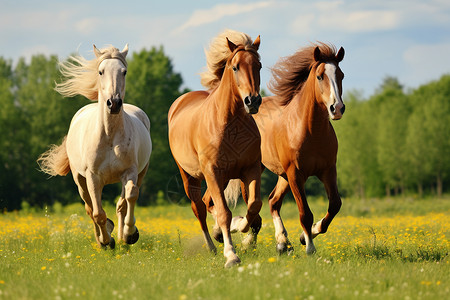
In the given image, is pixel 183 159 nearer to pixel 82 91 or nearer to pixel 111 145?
pixel 111 145

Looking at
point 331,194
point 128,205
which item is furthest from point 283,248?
point 128,205

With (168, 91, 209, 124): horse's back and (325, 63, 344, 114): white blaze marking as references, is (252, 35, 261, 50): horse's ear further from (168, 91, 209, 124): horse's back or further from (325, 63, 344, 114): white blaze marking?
(168, 91, 209, 124): horse's back

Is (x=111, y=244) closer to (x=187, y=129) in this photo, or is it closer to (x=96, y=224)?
(x=96, y=224)

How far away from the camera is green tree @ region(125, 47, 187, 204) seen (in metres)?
36.8

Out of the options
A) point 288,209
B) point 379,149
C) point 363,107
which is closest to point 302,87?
point 288,209

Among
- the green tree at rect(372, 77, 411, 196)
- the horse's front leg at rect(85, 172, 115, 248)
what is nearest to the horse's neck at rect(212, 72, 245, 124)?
the horse's front leg at rect(85, 172, 115, 248)

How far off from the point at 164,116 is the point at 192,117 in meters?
29.6

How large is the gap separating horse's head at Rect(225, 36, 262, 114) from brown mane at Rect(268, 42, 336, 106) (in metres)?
1.84

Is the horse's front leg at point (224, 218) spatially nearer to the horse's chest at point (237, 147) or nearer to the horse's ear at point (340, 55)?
the horse's chest at point (237, 147)

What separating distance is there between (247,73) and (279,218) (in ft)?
11.3

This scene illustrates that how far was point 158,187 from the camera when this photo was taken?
37688mm

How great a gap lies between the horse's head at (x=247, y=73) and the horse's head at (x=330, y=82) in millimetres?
1291

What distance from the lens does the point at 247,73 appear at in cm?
693

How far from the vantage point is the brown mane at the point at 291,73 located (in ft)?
29.5
